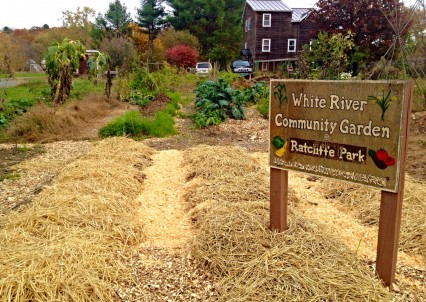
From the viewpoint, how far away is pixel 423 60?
10.7 metres

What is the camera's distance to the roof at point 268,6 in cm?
3064

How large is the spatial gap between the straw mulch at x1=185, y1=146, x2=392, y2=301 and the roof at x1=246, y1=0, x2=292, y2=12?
2938cm

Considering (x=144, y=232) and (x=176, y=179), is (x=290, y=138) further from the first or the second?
(x=176, y=179)

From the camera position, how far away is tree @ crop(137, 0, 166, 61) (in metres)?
37.2

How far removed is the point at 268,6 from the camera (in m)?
31.1

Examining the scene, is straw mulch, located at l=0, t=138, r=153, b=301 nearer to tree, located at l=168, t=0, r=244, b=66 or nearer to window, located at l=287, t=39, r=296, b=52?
window, located at l=287, t=39, r=296, b=52

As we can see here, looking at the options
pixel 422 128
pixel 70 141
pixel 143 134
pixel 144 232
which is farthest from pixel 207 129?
pixel 144 232

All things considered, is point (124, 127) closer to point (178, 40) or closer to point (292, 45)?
point (292, 45)

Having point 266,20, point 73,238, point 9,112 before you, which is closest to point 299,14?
point 266,20

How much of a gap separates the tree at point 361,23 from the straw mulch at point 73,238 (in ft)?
63.7

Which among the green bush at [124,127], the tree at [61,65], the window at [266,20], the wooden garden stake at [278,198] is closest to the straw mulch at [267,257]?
the wooden garden stake at [278,198]

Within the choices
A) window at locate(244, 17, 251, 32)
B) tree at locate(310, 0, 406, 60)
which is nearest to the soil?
tree at locate(310, 0, 406, 60)

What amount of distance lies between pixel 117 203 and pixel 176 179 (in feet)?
4.56

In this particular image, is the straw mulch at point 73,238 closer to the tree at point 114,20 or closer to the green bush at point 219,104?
the green bush at point 219,104
